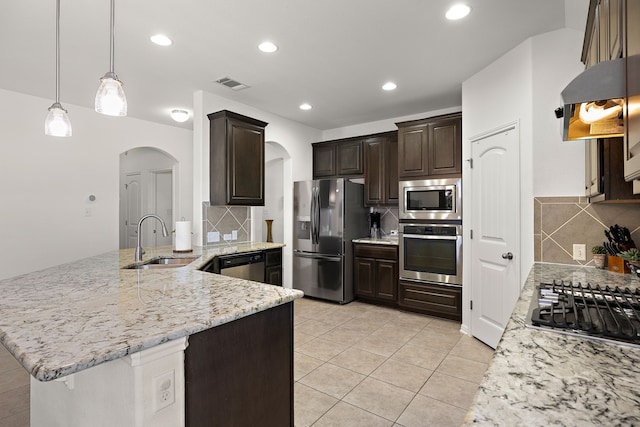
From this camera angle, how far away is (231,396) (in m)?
1.27

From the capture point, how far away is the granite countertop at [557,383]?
62 cm

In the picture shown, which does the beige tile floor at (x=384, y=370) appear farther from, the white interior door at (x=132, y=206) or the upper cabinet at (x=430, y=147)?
Result: the white interior door at (x=132, y=206)

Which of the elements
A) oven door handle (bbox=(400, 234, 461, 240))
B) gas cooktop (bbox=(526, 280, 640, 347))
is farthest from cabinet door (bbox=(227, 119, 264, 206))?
gas cooktop (bbox=(526, 280, 640, 347))

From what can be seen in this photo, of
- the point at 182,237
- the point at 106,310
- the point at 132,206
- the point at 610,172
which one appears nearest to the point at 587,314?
the point at 610,172

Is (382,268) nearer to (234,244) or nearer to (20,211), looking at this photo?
(234,244)

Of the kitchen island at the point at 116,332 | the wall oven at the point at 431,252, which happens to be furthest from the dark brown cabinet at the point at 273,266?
the kitchen island at the point at 116,332

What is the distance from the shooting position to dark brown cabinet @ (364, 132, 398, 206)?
4566mm

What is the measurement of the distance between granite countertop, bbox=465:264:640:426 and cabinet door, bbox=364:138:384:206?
365 centimetres

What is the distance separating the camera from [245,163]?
12.6 feet

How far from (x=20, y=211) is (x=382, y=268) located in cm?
438

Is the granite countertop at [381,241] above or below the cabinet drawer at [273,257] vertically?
above

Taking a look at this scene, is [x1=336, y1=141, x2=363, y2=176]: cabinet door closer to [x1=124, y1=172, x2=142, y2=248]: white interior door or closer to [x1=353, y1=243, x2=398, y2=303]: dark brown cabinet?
[x1=353, y1=243, x2=398, y2=303]: dark brown cabinet

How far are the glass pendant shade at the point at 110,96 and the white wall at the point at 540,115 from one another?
2.80m

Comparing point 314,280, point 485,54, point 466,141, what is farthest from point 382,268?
point 485,54
